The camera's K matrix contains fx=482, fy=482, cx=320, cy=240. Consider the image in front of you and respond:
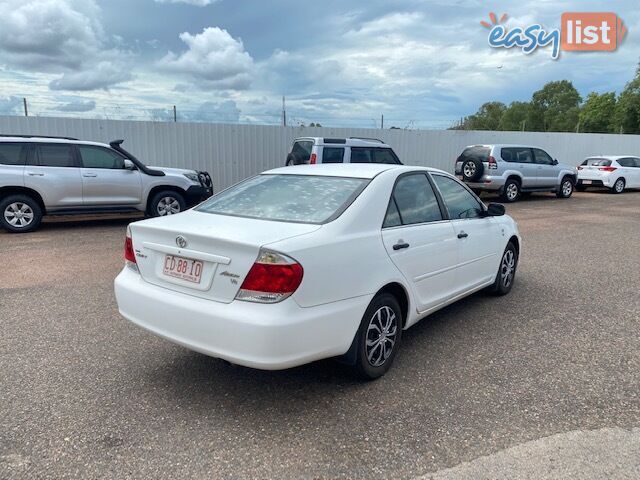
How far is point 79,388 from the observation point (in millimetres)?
3297

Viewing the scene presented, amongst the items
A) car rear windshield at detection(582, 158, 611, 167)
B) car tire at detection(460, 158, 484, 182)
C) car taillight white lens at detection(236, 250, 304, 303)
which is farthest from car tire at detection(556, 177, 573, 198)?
car taillight white lens at detection(236, 250, 304, 303)

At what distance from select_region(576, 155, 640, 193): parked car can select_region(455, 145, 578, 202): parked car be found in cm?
328

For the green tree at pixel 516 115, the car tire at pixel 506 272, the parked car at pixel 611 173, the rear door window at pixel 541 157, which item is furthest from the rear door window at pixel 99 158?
the green tree at pixel 516 115

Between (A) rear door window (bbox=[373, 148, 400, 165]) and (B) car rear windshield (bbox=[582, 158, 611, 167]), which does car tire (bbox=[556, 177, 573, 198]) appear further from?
(A) rear door window (bbox=[373, 148, 400, 165])

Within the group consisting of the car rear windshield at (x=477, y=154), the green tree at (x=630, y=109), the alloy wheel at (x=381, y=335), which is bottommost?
the alloy wheel at (x=381, y=335)

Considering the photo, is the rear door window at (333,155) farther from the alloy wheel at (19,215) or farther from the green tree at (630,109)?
the green tree at (630,109)

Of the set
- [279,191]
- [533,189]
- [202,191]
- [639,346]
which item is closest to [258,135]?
[202,191]

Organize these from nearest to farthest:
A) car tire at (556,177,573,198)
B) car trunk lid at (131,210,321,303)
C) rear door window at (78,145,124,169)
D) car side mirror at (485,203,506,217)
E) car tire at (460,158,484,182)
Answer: car trunk lid at (131,210,321,303) < car side mirror at (485,203,506,217) < rear door window at (78,145,124,169) < car tire at (460,158,484,182) < car tire at (556,177,573,198)

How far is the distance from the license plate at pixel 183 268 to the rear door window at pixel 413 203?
1.35 m

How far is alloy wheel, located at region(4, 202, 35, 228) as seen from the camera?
8930mm

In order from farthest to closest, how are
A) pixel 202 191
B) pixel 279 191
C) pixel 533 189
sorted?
pixel 533 189 < pixel 202 191 < pixel 279 191

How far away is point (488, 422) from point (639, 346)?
6.77 ft

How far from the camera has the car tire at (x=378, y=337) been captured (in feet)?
10.6

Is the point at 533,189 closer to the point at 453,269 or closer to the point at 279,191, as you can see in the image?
the point at 453,269
